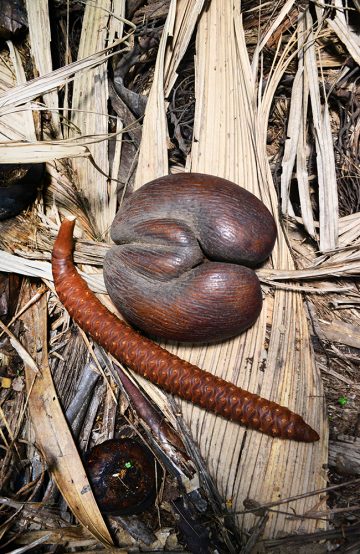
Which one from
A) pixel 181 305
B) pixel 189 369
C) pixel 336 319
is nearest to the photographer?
pixel 181 305

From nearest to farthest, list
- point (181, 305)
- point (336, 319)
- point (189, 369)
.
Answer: point (181, 305), point (189, 369), point (336, 319)

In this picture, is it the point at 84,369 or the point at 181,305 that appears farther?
the point at 84,369

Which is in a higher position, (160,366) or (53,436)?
(160,366)

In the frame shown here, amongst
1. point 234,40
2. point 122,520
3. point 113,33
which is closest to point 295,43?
point 234,40

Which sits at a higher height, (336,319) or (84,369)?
(336,319)

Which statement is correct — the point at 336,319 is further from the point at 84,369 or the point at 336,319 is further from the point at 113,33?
the point at 113,33

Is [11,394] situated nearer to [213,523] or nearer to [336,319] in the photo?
[213,523]

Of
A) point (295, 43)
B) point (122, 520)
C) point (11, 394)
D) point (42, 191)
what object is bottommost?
point (122, 520)
